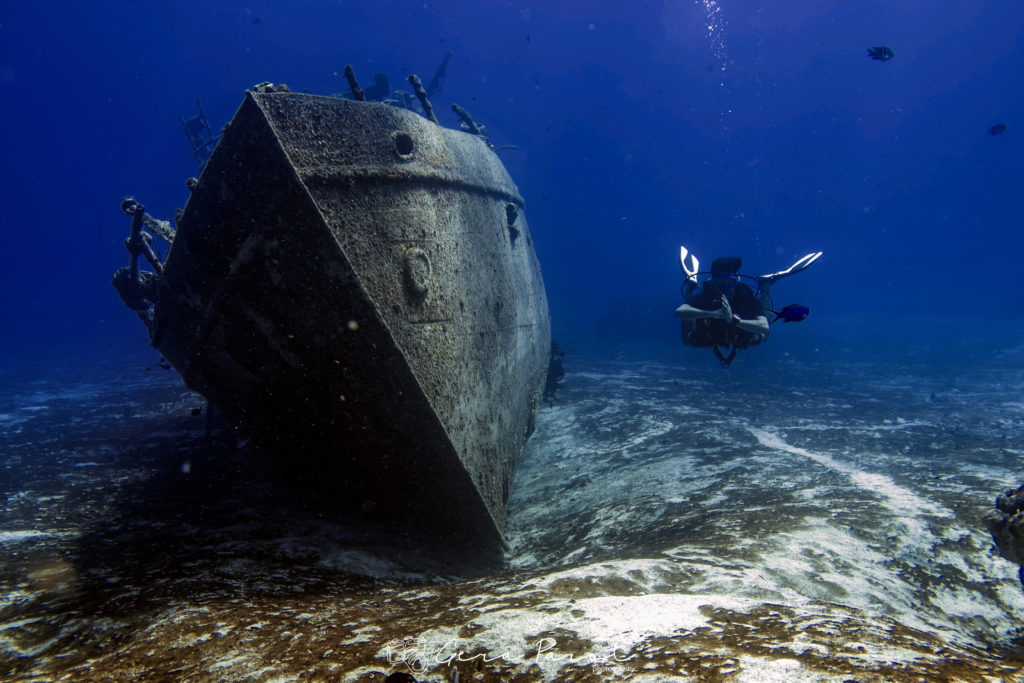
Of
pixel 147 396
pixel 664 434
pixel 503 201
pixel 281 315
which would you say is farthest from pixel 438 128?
pixel 147 396

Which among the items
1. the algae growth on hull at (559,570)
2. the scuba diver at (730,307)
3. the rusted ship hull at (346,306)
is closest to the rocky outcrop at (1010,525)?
the algae growth on hull at (559,570)

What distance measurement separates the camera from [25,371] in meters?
19.3

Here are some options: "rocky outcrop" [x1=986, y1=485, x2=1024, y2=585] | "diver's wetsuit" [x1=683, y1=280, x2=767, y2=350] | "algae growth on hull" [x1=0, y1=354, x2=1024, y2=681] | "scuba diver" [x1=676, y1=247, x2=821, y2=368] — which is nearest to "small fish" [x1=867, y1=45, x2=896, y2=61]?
"scuba diver" [x1=676, y1=247, x2=821, y2=368]

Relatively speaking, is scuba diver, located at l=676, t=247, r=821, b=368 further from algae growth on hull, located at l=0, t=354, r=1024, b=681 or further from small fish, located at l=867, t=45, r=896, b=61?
small fish, located at l=867, t=45, r=896, b=61

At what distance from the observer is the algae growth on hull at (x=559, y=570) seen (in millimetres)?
1608

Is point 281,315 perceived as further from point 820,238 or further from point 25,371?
point 820,238

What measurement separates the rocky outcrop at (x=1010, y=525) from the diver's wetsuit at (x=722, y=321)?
3965 millimetres

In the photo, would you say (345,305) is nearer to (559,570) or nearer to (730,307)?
(559,570)

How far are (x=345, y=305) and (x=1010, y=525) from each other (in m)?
4.07

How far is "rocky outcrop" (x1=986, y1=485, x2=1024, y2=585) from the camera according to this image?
7.91ft

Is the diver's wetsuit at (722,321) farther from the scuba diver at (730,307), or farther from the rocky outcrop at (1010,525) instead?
the rocky outcrop at (1010,525)

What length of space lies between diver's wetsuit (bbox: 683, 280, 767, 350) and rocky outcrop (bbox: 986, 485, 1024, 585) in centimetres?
397

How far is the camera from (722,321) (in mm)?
6457

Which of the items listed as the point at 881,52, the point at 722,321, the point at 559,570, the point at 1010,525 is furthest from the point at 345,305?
the point at 881,52
